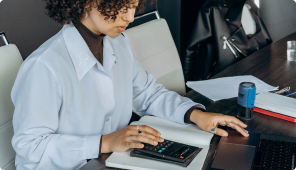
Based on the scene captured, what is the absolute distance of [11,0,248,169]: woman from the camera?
34.6 inches

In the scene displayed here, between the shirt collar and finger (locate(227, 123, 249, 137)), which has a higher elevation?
the shirt collar

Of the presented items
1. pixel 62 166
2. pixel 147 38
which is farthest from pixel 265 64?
pixel 62 166

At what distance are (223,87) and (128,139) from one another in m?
0.65

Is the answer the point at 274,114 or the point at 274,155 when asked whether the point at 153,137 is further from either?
the point at 274,114

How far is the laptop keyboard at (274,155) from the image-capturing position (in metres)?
0.79

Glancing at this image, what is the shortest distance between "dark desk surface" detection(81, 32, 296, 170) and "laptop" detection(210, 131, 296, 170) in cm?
3

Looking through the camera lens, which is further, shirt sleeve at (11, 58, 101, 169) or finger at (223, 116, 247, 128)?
finger at (223, 116, 247, 128)

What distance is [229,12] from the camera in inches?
75.5

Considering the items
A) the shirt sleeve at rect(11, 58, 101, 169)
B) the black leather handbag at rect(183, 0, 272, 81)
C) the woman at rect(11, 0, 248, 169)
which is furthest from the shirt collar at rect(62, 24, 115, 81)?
the black leather handbag at rect(183, 0, 272, 81)

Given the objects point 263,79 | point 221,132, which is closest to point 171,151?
point 221,132

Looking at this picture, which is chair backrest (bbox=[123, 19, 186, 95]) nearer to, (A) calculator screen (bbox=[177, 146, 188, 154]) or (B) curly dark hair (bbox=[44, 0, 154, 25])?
(B) curly dark hair (bbox=[44, 0, 154, 25])

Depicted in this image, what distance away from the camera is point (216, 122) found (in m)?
1.02

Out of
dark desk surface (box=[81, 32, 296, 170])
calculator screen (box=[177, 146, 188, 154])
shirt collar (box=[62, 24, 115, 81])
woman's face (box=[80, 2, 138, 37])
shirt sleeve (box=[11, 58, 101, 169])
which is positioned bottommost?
dark desk surface (box=[81, 32, 296, 170])

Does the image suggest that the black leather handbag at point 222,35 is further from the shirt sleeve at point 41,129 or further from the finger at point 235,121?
the shirt sleeve at point 41,129
